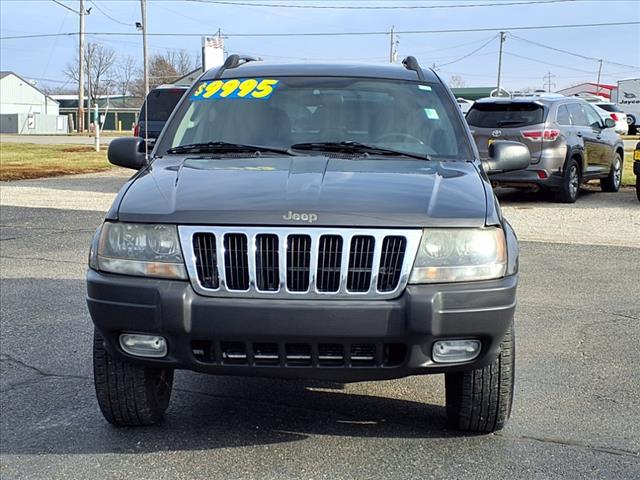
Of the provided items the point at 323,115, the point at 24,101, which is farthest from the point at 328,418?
the point at 24,101

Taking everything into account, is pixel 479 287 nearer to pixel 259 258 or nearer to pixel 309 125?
pixel 259 258

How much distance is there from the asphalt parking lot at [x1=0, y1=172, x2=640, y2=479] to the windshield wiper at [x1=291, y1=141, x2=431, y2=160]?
1245mm

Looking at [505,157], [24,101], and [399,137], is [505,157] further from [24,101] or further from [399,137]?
[24,101]

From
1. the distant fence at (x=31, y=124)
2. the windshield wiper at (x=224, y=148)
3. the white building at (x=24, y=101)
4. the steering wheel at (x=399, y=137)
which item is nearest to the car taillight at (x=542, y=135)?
the steering wheel at (x=399, y=137)

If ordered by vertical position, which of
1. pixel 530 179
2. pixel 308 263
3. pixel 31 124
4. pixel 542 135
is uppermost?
pixel 308 263

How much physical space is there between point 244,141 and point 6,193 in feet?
38.9

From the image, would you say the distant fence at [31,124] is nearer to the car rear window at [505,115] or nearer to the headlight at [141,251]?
the car rear window at [505,115]

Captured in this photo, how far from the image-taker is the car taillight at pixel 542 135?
1302cm

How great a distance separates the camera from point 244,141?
460cm

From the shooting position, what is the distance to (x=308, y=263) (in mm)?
3330

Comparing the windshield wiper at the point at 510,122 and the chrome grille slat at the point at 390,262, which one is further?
the windshield wiper at the point at 510,122

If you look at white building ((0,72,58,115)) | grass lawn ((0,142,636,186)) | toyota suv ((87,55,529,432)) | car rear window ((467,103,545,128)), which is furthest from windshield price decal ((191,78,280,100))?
white building ((0,72,58,115))

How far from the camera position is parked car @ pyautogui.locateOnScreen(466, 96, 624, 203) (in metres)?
13.1

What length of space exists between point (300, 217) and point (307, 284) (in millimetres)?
264
